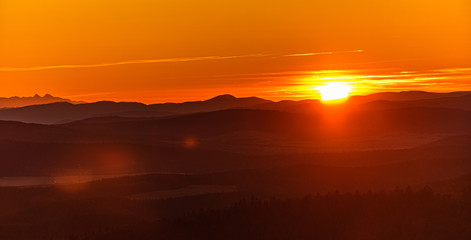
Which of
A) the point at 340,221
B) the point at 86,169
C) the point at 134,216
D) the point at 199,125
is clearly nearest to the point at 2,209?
the point at 134,216

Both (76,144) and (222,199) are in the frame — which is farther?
(76,144)

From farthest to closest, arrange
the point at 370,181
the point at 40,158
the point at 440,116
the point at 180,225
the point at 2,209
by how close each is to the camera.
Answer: the point at 440,116
the point at 40,158
the point at 370,181
the point at 2,209
the point at 180,225

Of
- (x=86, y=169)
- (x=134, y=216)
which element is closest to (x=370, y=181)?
(x=134, y=216)

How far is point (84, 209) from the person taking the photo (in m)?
41.1

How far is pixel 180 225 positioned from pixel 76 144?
64950mm

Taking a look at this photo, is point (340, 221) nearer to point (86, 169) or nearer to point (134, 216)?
point (134, 216)

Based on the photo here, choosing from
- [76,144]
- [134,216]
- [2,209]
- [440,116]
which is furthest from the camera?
[440,116]

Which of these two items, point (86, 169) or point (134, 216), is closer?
point (134, 216)

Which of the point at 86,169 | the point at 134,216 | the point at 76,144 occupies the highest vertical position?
the point at 76,144

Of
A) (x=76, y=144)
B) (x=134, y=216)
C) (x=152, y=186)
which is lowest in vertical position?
(x=134, y=216)

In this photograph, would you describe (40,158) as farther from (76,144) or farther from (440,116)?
(440,116)

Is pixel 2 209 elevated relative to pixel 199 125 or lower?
lower

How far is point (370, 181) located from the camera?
53875 mm

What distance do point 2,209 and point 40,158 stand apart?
37.0 m
